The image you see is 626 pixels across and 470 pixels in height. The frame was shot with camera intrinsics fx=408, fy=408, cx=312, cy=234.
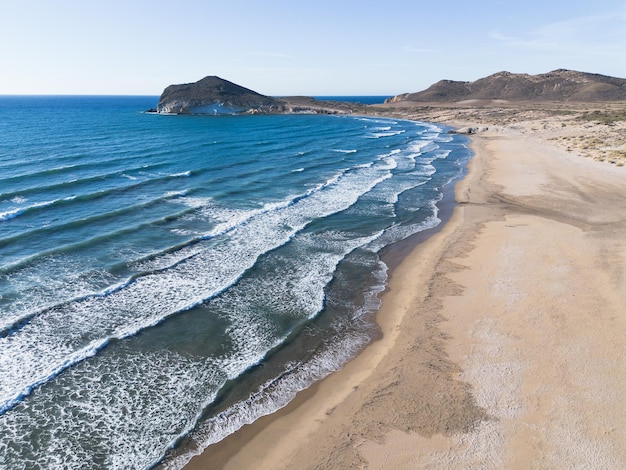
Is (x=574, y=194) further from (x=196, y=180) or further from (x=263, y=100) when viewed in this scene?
(x=263, y=100)

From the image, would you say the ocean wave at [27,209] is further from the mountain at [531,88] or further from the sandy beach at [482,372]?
the mountain at [531,88]

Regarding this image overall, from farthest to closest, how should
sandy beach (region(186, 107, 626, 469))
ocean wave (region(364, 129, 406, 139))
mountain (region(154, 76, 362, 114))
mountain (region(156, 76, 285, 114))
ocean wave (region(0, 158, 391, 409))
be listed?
mountain (region(154, 76, 362, 114)) < mountain (region(156, 76, 285, 114)) < ocean wave (region(364, 129, 406, 139)) < ocean wave (region(0, 158, 391, 409)) < sandy beach (region(186, 107, 626, 469))

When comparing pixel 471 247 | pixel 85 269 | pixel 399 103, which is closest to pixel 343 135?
pixel 471 247

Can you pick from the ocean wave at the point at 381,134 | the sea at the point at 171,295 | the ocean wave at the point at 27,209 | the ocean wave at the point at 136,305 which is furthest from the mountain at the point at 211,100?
the ocean wave at the point at 136,305

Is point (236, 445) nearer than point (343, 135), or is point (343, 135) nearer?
point (236, 445)

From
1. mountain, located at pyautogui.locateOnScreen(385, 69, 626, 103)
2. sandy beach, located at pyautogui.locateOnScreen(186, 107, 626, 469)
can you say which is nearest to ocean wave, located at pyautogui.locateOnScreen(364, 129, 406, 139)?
sandy beach, located at pyautogui.locateOnScreen(186, 107, 626, 469)

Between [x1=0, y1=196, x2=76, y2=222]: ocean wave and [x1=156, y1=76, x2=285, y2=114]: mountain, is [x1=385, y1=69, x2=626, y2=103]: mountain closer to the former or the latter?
[x1=156, y1=76, x2=285, y2=114]: mountain

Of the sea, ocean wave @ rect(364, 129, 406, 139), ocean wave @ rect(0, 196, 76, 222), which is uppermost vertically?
ocean wave @ rect(0, 196, 76, 222)

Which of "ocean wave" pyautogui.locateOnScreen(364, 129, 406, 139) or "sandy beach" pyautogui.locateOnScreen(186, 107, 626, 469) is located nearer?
"sandy beach" pyautogui.locateOnScreen(186, 107, 626, 469)

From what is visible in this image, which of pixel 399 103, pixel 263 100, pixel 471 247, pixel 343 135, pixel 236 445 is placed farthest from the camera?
pixel 399 103
